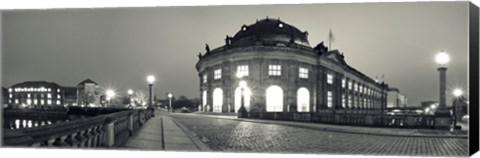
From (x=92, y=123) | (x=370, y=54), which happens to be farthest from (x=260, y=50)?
A: (x=92, y=123)

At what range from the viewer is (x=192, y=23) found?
9.51 m

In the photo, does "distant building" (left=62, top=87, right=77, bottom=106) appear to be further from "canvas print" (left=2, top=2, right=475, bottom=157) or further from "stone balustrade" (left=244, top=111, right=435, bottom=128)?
"stone balustrade" (left=244, top=111, right=435, bottom=128)

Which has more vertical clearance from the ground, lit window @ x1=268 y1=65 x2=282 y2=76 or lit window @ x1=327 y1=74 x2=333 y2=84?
lit window @ x1=268 y1=65 x2=282 y2=76

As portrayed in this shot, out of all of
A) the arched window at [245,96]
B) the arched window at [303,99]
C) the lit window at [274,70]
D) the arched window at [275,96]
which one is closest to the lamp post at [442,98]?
the arched window at [303,99]

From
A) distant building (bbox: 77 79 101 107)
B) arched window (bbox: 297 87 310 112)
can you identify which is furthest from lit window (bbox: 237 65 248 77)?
distant building (bbox: 77 79 101 107)

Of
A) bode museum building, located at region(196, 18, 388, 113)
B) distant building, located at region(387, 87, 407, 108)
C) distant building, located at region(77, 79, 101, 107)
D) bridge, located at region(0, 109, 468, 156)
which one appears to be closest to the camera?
bridge, located at region(0, 109, 468, 156)

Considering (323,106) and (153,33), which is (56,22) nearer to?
(153,33)

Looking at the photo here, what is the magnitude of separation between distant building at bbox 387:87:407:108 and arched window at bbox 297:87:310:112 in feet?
21.9

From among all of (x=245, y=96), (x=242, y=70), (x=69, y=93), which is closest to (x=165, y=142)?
(x=69, y=93)

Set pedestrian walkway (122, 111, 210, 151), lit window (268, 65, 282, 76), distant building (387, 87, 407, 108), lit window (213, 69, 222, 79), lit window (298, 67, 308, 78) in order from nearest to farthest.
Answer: pedestrian walkway (122, 111, 210, 151), distant building (387, 87, 407, 108), lit window (213, 69, 222, 79), lit window (298, 67, 308, 78), lit window (268, 65, 282, 76)

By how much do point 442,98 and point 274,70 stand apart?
37.9ft

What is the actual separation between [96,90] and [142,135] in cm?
320

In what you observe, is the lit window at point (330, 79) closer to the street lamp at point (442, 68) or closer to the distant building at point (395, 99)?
the distant building at point (395, 99)

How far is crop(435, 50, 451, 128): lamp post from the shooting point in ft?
25.3
